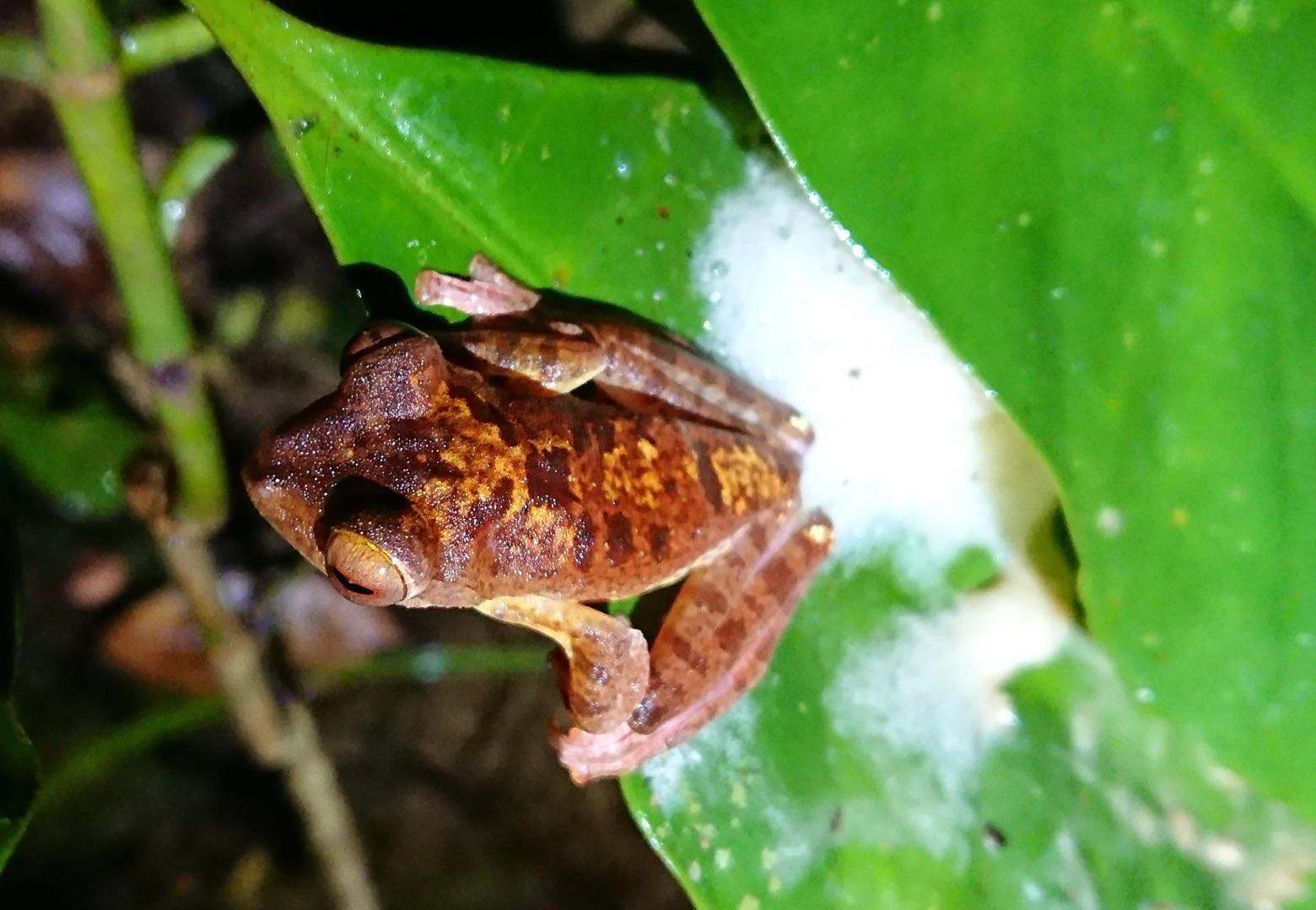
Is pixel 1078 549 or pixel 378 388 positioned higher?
pixel 378 388

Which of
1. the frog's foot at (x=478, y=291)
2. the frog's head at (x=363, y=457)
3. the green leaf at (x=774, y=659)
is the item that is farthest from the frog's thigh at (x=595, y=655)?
the frog's foot at (x=478, y=291)

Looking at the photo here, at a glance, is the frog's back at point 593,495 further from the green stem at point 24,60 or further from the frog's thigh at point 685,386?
the green stem at point 24,60

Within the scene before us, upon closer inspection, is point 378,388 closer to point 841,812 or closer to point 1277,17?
point 841,812

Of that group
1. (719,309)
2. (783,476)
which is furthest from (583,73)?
(783,476)

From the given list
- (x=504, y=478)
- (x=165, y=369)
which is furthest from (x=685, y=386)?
(x=165, y=369)

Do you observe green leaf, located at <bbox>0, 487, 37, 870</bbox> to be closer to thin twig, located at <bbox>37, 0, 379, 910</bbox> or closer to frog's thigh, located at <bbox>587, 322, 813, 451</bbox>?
thin twig, located at <bbox>37, 0, 379, 910</bbox>

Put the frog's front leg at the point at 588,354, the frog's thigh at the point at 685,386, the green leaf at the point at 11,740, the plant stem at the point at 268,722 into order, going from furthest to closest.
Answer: the plant stem at the point at 268,722 < the frog's thigh at the point at 685,386 < the frog's front leg at the point at 588,354 < the green leaf at the point at 11,740

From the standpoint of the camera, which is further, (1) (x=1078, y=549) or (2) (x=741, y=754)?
(2) (x=741, y=754)
